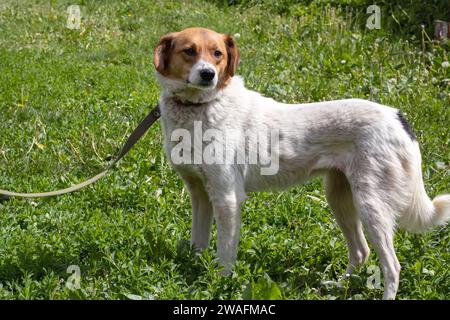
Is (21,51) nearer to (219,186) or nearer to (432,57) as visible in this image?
(432,57)

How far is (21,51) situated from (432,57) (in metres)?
5.15

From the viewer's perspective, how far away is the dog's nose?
13.2 ft

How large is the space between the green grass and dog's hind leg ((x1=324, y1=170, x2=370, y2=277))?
0.10 metres

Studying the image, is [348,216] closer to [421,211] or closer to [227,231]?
[421,211]

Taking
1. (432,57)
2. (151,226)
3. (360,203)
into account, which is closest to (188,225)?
(151,226)

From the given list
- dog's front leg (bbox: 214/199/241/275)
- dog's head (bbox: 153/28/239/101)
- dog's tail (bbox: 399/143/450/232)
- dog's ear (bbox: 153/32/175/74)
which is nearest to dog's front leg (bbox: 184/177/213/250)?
dog's front leg (bbox: 214/199/241/275)

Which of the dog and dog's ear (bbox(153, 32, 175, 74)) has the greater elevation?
dog's ear (bbox(153, 32, 175, 74))

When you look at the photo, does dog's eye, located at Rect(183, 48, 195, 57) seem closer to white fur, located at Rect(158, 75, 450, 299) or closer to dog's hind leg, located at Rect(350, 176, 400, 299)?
white fur, located at Rect(158, 75, 450, 299)

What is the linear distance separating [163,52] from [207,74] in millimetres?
373

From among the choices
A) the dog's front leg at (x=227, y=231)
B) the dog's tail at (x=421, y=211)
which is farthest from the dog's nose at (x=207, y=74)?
the dog's tail at (x=421, y=211)


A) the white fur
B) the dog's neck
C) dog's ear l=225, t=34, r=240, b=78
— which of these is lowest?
the white fur

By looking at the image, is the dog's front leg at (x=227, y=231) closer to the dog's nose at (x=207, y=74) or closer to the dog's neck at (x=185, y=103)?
the dog's neck at (x=185, y=103)

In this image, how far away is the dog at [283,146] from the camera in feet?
13.3

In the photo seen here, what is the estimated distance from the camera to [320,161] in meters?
4.21
